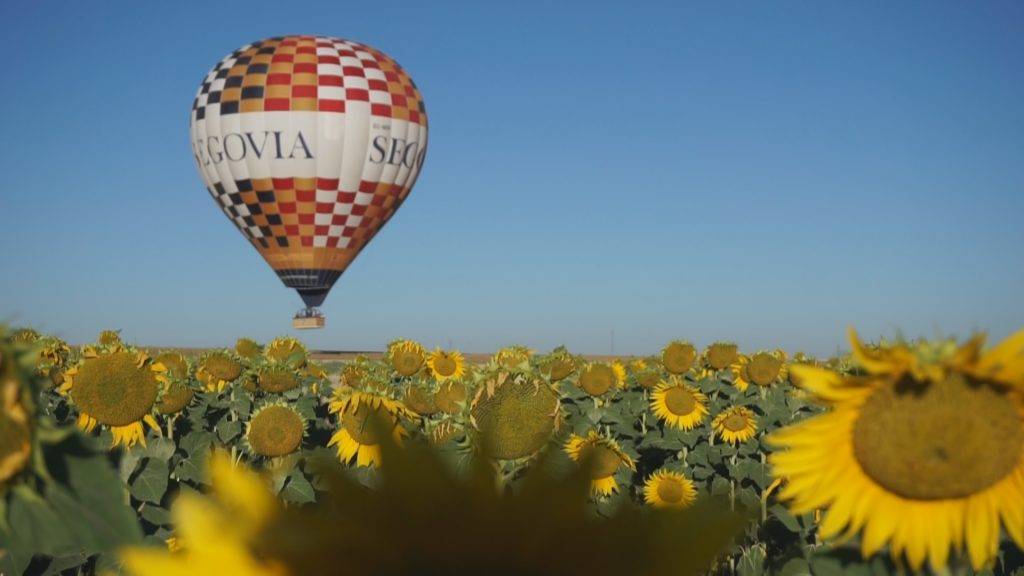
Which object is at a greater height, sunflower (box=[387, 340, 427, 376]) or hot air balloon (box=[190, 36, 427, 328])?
hot air balloon (box=[190, 36, 427, 328])

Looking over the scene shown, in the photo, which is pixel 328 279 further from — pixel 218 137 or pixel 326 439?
pixel 326 439

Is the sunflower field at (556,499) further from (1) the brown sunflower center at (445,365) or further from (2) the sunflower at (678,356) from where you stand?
(2) the sunflower at (678,356)

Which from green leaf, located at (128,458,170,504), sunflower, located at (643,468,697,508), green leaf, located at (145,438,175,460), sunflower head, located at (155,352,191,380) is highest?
sunflower head, located at (155,352,191,380)

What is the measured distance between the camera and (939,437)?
2.12 meters

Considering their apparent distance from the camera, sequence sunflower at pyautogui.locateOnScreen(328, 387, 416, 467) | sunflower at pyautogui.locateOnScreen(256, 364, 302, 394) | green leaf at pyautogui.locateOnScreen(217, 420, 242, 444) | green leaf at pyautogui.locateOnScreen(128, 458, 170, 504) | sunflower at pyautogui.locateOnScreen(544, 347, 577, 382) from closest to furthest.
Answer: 1. green leaf at pyautogui.locateOnScreen(128, 458, 170, 504)
2. sunflower at pyautogui.locateOnScreen(328, 387, 416, 467)
3. green leaf at pyautogui.locateOnScreen(217, 420, 242, 444)
4. sunflower at pyautogui.locateOnScreen(544, 347, 577, 382)
5. sunflower at pyautogui.locateOnScreen(256, 364, 302, 394)

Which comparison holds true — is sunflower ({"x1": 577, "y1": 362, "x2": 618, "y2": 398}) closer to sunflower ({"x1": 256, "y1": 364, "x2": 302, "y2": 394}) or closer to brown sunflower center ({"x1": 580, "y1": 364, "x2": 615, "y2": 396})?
brown sunflower center ({"x1": 580, "y1": 364, "x2": 615, "y2": 396})

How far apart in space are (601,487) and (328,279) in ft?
80.7

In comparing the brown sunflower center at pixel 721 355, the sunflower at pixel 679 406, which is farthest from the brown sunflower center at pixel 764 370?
the sunflower at pixel 679 406

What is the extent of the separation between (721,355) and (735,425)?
3452 millimetres

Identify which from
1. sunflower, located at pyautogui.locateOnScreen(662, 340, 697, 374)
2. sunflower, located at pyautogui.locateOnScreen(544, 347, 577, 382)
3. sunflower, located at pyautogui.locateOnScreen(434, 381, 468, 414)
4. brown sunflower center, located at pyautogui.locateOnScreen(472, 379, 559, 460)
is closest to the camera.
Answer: brown sunflower center, located at pyautogui.locateOnScreen(472, 379, 559, 460)

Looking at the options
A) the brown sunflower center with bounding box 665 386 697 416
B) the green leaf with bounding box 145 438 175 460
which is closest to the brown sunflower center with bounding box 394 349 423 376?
the brown sunflower center with bounding box 665 386 697 416

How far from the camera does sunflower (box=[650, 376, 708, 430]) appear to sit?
1306 centimetres

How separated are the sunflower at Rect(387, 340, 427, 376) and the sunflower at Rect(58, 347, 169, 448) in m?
6.40

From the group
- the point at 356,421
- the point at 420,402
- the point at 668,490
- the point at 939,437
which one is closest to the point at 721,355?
the point at 668,490
